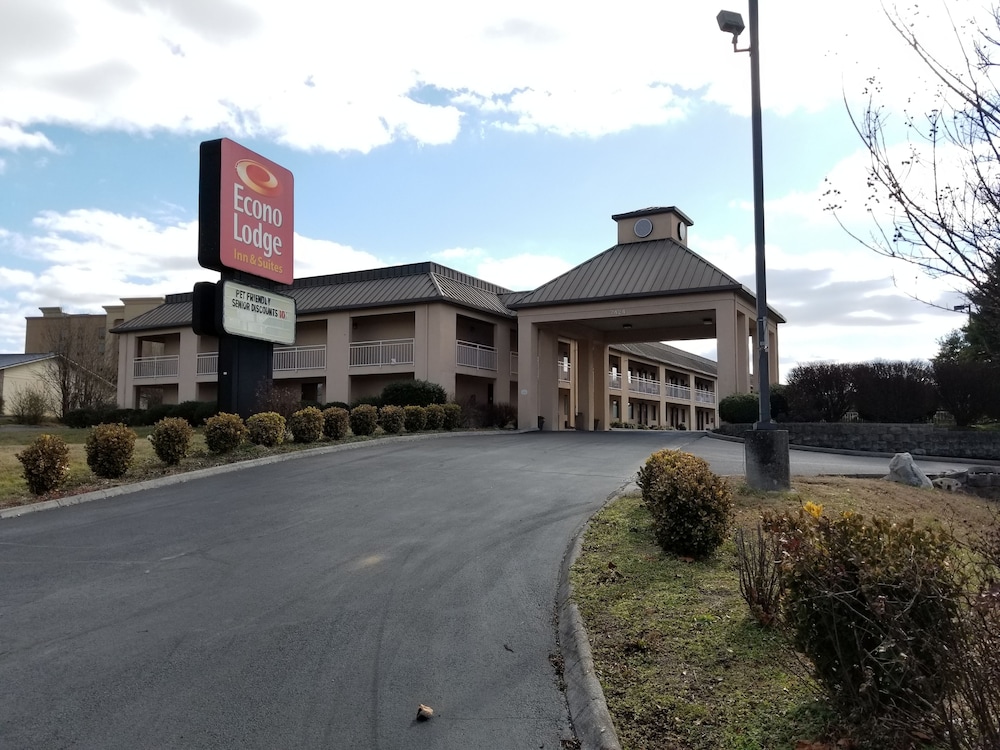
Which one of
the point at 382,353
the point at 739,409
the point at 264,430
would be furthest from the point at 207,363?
the point at 739,409

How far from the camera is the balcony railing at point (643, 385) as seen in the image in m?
44.7

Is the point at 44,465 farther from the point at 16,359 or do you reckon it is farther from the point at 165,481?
the point at 16,359

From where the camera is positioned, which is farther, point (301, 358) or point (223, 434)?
point (301, 358)

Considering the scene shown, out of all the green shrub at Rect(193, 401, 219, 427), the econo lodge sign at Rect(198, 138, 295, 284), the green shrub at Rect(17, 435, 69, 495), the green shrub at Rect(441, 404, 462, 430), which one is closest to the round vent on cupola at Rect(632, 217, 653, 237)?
the green shrub at Rect(441, 404, 462, 430)

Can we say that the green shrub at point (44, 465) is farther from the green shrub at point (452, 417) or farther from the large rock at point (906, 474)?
the large rock at point (906, 474)

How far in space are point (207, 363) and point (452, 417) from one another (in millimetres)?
16913

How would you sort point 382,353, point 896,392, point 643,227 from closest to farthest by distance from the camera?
point 896,392, point 643,227, point 382,353

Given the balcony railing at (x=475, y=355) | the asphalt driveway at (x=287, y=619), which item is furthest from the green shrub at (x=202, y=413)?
the asphalt driveway at (x=287, y=619)

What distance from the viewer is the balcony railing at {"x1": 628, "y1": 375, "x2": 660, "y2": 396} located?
44.7m

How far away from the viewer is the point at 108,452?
41.0 feet

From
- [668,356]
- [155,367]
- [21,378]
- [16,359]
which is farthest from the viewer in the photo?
[668,356]

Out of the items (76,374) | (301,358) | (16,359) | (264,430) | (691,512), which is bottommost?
(691,512)

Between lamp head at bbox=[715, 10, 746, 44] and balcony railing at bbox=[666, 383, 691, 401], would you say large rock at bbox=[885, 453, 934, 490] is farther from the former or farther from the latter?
balcony railing at bbox=[666, 383, 691, 401]

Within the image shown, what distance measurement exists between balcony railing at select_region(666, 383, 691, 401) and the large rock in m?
39.3
